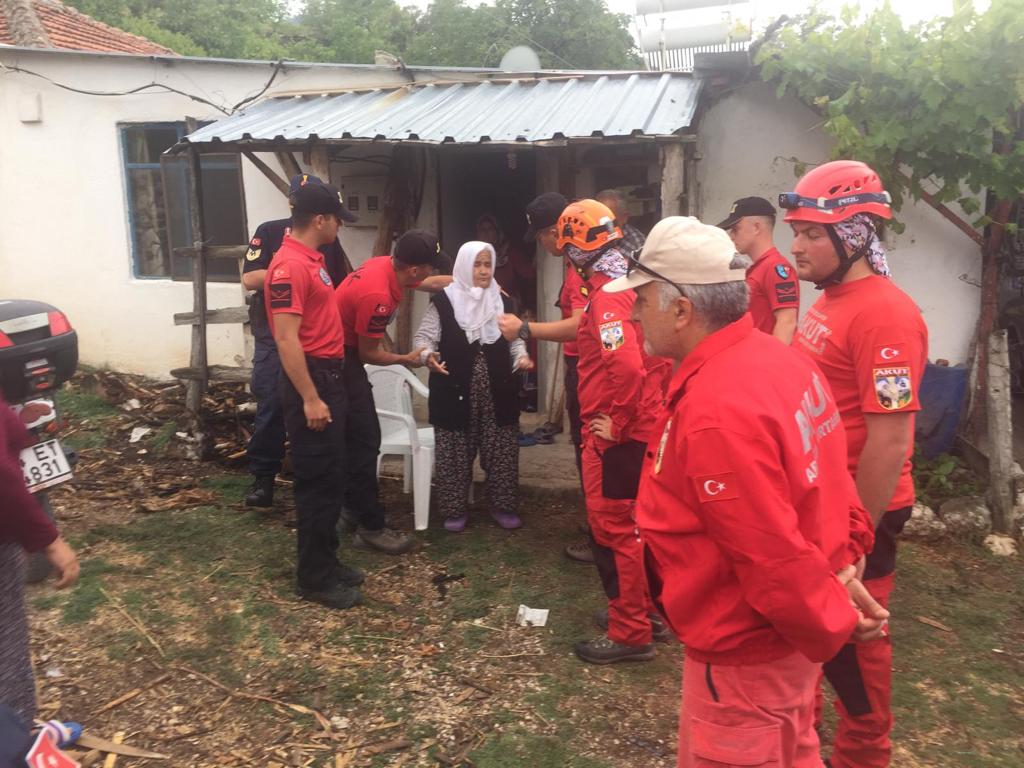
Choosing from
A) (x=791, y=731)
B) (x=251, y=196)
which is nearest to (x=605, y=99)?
(x=251, y=196)

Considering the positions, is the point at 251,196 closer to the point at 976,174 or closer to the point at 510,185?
the point at 510,185

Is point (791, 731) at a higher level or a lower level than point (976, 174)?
lower

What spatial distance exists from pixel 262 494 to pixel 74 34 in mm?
8628

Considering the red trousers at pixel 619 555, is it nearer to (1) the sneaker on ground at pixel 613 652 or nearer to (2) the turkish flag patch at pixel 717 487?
(1) the sneaker on ground at pixel 613 652

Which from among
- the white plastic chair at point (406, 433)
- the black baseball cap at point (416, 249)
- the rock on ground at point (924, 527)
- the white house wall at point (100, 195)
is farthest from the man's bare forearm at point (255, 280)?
the rock on ground at point (924, 527)

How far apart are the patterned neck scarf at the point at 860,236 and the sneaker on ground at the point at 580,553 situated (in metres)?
2.69

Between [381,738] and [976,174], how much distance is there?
472 cm

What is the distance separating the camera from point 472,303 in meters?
4.88

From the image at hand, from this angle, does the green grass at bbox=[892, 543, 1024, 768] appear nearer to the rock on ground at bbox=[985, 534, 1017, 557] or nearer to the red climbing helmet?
the rock on ground at bbox=[985, 534, 1017, 557]

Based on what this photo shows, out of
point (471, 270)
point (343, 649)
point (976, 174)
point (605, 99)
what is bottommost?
point (343, 649)

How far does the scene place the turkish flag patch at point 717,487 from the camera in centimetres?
154

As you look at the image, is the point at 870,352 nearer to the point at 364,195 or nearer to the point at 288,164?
the point at 288,164

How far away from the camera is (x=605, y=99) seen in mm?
6039

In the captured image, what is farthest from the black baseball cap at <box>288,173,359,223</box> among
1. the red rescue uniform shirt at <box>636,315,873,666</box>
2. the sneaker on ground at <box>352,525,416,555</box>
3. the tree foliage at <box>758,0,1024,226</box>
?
the tree foliage at <box>758,0,1024,226</box>
